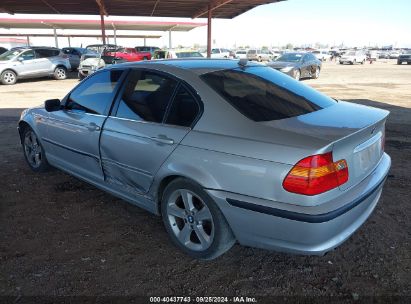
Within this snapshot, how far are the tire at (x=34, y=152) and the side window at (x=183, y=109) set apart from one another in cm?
253

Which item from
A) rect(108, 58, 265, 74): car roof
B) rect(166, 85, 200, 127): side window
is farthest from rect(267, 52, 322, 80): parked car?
rect(166, 85, 200, 127): side window

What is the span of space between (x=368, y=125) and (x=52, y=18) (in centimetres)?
3736

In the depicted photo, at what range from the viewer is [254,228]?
260cm

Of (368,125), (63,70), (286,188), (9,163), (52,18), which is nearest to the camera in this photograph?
(286,188)

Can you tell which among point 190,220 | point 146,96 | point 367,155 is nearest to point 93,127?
point 146,96

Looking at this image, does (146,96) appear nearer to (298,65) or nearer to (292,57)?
(298,65)

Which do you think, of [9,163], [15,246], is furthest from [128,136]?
[9,163]

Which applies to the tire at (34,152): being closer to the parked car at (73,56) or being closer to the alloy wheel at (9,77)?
the alloy wheel at (9,77)

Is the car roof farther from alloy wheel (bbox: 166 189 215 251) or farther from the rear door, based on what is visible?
alloy wheel (bbox: 166 189 215 251)

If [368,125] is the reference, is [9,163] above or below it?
below

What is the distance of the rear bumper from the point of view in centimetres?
240

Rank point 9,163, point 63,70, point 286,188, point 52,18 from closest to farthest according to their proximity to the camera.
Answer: point 286,188 < point 9,163 < point 63,70 < point 52,18

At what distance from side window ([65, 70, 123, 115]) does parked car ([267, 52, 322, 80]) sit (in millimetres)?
14781

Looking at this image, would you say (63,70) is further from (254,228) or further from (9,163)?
(254,228)
